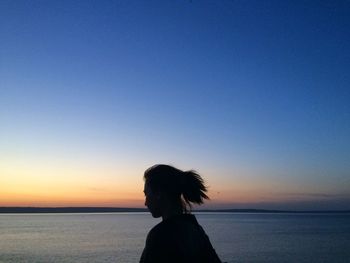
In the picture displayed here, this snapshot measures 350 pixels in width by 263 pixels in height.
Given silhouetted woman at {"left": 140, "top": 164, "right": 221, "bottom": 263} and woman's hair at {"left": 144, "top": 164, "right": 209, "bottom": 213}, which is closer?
silhouetted woman at {"left": 140, "top": 164, "right": 221, "bottom": 263}

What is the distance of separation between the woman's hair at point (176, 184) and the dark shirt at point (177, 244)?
18 centimetres

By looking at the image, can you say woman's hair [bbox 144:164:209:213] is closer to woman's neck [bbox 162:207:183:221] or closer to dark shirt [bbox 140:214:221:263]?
woman's neck [bbox 162:207:183:221]

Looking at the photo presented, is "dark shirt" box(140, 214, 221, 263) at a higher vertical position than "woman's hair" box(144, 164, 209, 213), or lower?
lower

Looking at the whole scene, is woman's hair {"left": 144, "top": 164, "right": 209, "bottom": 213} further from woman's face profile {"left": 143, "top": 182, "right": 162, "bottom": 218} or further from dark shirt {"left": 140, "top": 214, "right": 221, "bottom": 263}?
dark shirt {"left": 140, "top": 214, "right": 221, "bottom": 263}

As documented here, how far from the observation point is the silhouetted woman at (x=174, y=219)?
2.13 m

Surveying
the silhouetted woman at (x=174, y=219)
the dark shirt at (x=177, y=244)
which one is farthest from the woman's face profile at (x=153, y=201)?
the dark shirt at (x=177, y=244)

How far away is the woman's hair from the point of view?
2.39 m

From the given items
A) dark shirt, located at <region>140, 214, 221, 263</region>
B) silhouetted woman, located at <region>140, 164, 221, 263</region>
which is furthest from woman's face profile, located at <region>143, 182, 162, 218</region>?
dark shirt, located at <region>140, 214, 221, 263</region>

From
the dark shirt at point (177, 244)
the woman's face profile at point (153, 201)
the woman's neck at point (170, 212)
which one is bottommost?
the dark shirt at point (177, 244)

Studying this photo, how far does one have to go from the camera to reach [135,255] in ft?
148

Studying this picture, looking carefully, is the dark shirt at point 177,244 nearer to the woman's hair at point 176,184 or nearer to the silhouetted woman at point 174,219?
the silhouetted woman at point 174,219

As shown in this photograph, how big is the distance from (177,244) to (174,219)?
0.51 feet

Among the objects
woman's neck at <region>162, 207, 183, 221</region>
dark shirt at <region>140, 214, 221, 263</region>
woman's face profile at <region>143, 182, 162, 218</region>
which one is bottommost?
dark shirt at <region>140, 214, 221, 263</region>

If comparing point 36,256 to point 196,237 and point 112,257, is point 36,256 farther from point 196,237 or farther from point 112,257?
point 196,237
